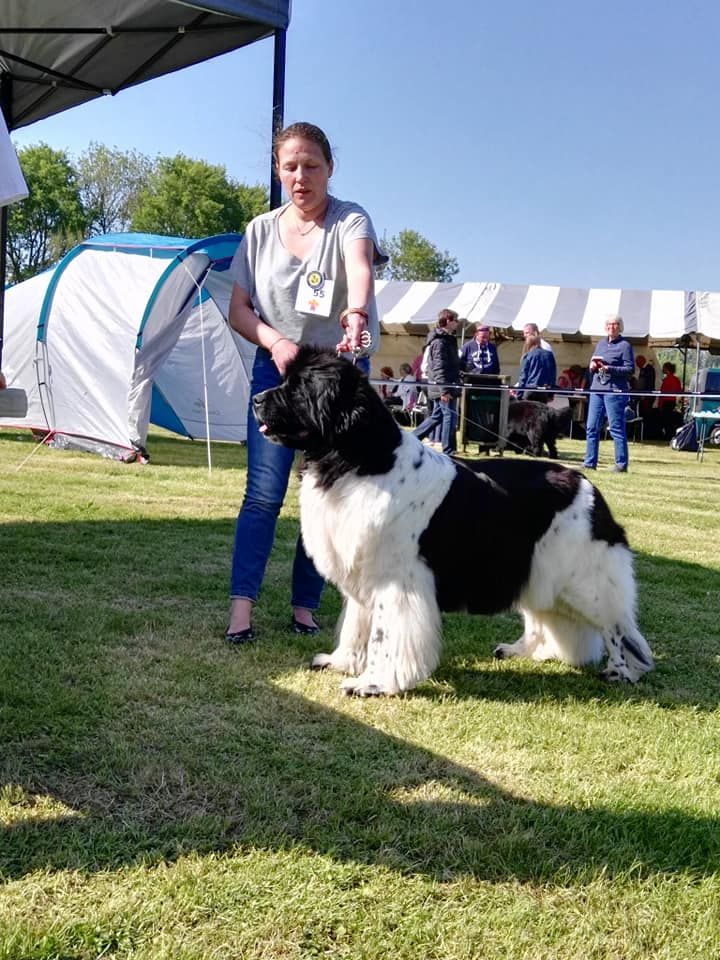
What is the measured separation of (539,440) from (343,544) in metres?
11.6

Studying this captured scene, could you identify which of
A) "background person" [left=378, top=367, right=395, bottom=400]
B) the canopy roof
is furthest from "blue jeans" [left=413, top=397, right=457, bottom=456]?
"background person" [left=378, top=367, right=395, bottom=400]

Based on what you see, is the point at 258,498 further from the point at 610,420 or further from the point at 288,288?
the point at 610,420

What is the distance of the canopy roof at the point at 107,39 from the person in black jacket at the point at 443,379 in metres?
6.68

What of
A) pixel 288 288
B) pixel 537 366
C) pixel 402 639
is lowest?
pixel 402 639

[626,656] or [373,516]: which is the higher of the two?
[373,516]

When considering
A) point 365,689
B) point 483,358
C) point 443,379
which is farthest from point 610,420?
point 365,689

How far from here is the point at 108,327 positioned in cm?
1090

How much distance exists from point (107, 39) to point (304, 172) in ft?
11.7

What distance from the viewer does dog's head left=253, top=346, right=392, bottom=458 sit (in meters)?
3.37

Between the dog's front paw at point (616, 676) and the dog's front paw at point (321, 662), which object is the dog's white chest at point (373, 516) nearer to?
the dog's front paw at point (321, 662)

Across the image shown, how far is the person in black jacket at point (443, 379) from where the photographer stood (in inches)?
496

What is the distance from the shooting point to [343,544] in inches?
136

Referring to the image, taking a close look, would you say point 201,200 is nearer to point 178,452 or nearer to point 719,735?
point 178,452

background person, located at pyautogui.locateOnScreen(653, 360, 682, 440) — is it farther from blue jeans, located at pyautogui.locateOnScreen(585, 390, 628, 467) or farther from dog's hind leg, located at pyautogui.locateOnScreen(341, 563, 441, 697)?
dog's hind leg, located at pyautogui.locateOnScreen(341, 563, 441, 697)
